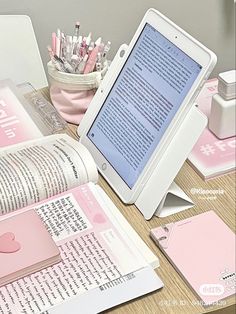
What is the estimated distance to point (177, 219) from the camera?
33.1 inches

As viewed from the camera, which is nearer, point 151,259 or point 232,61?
point 151,259

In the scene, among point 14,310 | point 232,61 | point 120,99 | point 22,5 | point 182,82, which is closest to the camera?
point 14,310

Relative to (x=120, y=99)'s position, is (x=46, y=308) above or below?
below

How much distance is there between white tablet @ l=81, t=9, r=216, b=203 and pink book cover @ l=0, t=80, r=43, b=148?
0.10m

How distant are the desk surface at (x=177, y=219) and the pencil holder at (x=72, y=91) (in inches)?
1.2

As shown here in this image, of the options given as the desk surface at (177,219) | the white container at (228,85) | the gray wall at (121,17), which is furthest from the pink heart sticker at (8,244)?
the gray wall at (121,17)

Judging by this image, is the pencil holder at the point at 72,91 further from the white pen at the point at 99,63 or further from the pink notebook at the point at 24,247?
the pink notebook at the point at 24,247

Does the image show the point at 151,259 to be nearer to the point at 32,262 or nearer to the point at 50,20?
the point at 32,262

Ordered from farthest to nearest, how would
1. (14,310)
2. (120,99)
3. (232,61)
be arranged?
(232,61)
(120,99)
(14,310)

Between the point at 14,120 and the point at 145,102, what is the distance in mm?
248

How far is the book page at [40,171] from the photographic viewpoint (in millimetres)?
822

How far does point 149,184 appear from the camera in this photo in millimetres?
849

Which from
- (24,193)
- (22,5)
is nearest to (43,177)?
(24,193)

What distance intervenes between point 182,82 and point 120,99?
14 cm
